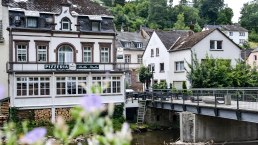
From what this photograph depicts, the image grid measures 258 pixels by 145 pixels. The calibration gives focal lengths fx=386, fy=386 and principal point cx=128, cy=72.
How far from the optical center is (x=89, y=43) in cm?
3612

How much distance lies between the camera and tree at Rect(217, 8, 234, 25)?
117 m

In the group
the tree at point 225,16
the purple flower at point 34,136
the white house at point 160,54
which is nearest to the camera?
the purple flower at point 34,136

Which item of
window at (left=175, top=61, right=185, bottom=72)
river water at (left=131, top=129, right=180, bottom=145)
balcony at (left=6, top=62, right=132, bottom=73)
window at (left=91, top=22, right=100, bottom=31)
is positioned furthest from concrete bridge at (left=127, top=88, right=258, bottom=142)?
window at (left=175, top=61, right=185, bottom=72)

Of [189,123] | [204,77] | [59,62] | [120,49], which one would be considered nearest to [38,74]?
[59,62]

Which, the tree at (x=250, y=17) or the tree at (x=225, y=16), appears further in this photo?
the tree at (x=225, y=16)

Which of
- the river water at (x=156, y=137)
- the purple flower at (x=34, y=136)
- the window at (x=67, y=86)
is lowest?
the river water at (x=156, y=137)

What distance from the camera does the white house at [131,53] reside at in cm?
5662

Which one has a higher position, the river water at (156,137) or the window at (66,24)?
the window at (66,24)

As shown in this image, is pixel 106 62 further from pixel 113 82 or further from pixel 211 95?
pixel 211 95

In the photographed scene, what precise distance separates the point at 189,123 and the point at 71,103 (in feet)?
35.9

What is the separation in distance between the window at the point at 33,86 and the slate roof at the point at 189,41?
56.5 feet

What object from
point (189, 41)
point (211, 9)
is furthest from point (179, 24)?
point (189, 41)

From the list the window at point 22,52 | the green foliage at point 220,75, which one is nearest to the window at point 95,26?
the window at point 22,52

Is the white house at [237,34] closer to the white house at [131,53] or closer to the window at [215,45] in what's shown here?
the white house at [131,53]
